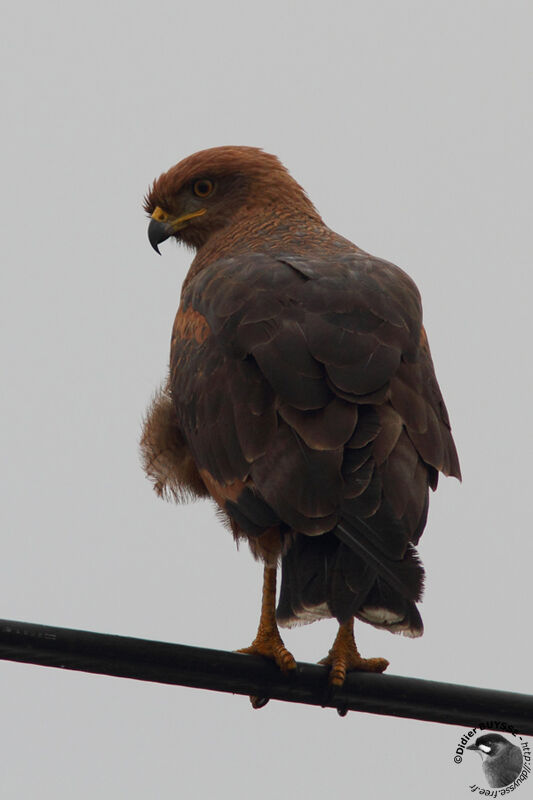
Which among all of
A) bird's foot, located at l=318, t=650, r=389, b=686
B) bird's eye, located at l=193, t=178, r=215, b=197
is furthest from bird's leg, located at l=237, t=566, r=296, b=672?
bird's eye, located at l=193, t=178, r=215, b=197

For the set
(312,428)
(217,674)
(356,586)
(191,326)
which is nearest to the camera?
(217,674)

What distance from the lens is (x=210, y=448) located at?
5.84 meters

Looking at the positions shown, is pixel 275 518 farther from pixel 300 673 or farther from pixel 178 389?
pixel 178 389

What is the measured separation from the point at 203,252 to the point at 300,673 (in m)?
2.96

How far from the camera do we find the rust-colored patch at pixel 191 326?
6203 millimetres

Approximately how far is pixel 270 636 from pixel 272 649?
0.48ft

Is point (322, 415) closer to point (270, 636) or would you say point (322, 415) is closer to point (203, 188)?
point (270, 636)

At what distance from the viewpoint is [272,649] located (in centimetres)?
552

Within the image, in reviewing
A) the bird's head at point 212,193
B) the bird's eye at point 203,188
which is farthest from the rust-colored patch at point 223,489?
the bird's eye at point 203,188

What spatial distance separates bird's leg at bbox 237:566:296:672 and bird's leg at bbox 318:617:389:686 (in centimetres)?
18

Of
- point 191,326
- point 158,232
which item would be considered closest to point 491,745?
point 191,326

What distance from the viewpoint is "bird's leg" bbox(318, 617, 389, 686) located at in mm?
5273

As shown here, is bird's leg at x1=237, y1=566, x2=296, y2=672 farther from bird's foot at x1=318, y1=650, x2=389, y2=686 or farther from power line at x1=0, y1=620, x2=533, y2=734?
power line at x1=0, y1=620, x2=533, y2=734

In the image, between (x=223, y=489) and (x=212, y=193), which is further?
(x=212, y=193)
